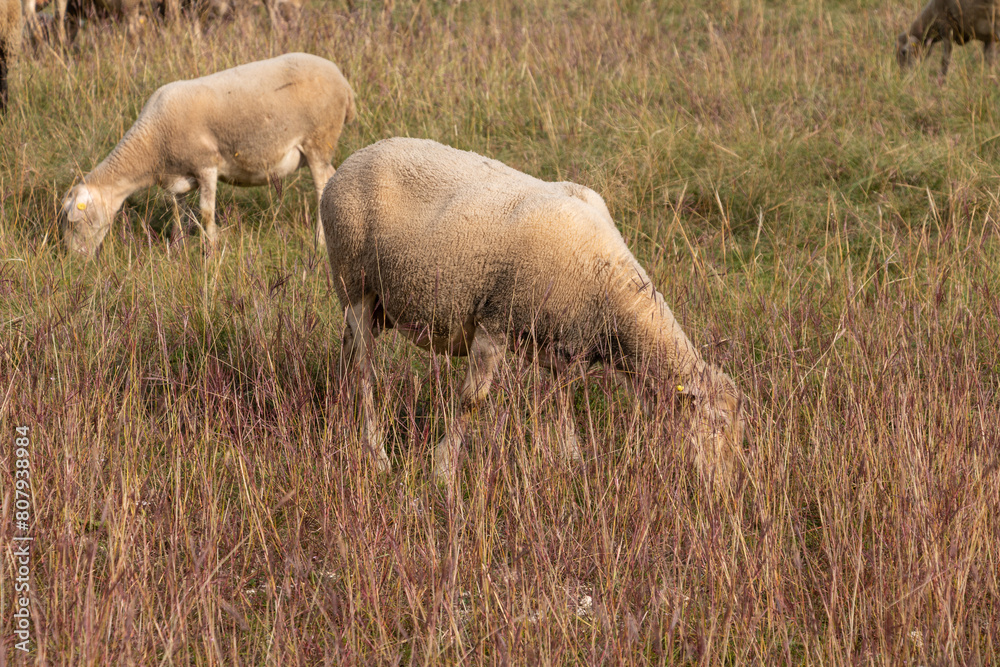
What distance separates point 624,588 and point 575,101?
15.9 feet

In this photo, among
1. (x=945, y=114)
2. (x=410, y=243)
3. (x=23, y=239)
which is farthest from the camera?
(x=945, y=114)

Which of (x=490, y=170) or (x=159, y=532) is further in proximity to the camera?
(x=490, y=170)

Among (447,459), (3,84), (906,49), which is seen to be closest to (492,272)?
(447,459)

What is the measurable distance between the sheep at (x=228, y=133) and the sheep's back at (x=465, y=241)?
218cm

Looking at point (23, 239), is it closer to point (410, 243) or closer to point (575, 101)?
point (410, 243)

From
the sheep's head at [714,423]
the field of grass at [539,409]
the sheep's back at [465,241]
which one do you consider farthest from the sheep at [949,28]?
the sheep's head at [714,423]

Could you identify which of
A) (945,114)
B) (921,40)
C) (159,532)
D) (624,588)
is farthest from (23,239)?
(921,40)

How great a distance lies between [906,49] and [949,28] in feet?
1.66

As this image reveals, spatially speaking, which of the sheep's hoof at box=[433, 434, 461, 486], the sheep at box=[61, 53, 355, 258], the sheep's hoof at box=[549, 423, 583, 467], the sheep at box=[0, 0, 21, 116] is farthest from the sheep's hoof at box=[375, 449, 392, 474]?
the sheep at box=[0, 0, 21, 116]

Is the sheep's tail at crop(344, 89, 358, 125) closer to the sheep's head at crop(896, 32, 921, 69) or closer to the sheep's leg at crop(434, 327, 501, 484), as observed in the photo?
the sheep's leg at crop(434, 327, 501, 484)

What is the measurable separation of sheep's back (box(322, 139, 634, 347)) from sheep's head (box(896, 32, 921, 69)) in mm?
5132

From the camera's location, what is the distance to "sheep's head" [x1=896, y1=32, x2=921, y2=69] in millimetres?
7258

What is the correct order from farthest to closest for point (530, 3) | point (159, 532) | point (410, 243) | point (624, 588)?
point (530, 3)
point (410, 243)
point (159, 532)
point (624, 588)

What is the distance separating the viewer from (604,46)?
752 centimetres
